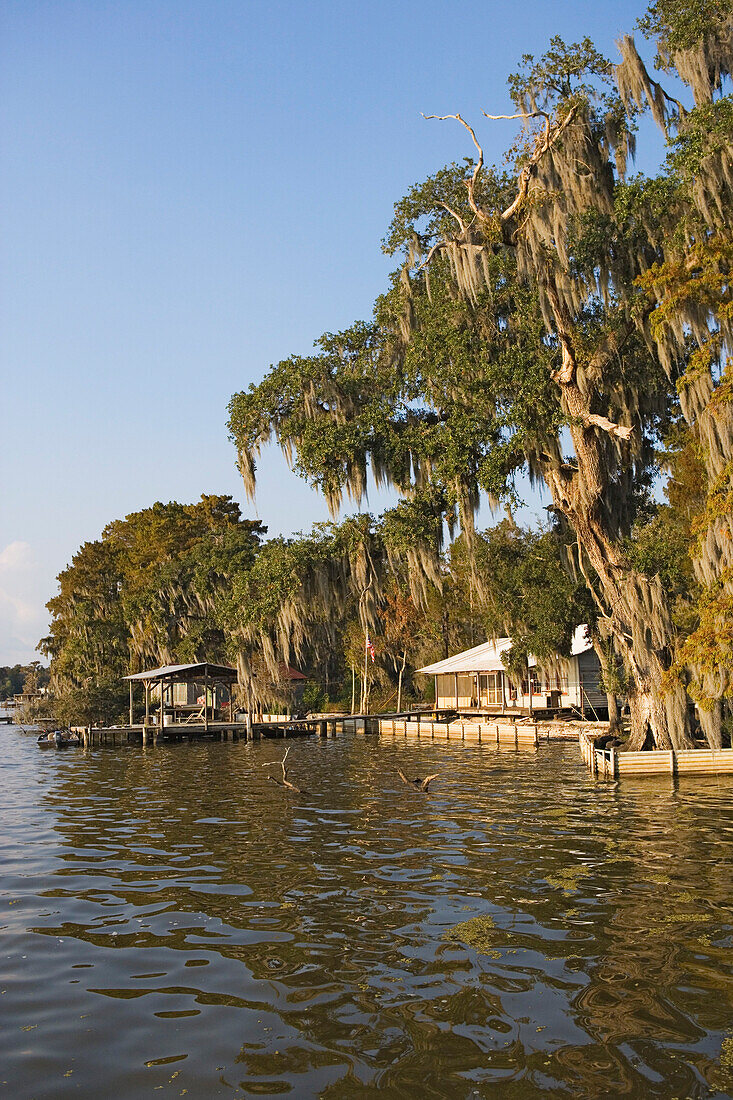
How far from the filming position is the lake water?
19.2 feet

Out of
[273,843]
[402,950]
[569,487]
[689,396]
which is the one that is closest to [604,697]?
[569,487]

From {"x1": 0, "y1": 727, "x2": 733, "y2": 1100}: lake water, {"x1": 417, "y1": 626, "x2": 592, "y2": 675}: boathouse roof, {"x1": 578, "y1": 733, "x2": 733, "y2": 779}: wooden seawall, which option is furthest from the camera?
{"x1": 417, "y1": 626, "x2": 592, "y2": 675}: boathouse roof

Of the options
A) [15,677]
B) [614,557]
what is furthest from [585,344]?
[15,677]

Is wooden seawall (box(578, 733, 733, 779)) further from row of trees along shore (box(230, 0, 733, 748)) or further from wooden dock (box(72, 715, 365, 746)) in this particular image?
wooden dock (box(72, 715, 365, 746))

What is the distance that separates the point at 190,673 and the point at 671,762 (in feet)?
79.3

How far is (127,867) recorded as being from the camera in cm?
1235

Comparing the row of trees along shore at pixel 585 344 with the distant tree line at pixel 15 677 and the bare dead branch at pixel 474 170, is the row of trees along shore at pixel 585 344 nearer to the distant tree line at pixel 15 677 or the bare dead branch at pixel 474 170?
the bare dead branch at pixel 474 170

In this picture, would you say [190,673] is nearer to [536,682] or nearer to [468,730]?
[468,730]

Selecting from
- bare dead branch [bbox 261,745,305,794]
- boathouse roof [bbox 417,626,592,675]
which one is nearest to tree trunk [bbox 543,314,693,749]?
bare dead branch [bbox 261,745,305,794]

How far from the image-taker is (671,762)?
69.3 feet

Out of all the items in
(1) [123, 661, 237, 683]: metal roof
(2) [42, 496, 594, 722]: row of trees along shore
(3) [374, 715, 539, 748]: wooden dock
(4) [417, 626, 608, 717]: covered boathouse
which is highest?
(2) [42, 496, 594, 722]: row of trees along shore

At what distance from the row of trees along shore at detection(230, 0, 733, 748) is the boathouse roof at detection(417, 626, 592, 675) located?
13.8 m

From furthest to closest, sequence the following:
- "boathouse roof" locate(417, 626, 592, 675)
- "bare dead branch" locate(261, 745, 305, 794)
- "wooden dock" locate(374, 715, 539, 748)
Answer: "boathouse roof" locate(417, 626, 592, 675)
"wooden dock" locate(374, 715, 539, 748)
"bare dead branch" locate(261, 745, 305, 794)

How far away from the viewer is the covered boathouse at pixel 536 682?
39.1 m
